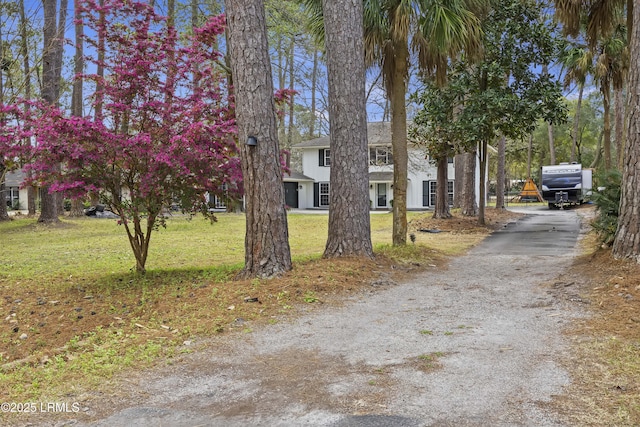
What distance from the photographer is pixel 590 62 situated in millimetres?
17438

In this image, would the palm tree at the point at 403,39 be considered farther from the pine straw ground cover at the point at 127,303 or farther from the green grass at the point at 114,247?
the green grass at the point at 114,247

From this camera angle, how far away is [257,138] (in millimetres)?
7207

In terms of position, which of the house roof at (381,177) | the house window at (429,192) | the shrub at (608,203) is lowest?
the shrub at (608,203)

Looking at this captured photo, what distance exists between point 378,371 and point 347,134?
5363 millimetres

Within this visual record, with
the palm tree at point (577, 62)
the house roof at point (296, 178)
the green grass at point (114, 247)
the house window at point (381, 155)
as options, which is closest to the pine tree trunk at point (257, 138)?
the green grass at point (114, 247)

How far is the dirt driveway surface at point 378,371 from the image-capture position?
3.40 meters

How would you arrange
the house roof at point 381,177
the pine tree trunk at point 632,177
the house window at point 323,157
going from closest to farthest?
the pine tree trunk at point 632,177 < the house roof at point 381,177 < the house window at point 323,157

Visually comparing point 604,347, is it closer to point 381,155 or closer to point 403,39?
point 403,39

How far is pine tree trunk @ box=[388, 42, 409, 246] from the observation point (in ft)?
36.2

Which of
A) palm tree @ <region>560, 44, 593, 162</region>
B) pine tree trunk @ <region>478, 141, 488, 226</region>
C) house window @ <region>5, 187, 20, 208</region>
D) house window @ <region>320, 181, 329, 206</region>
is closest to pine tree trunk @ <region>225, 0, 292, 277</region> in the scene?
pine tree trunk @ <region>478, 141, 488, 226</region>

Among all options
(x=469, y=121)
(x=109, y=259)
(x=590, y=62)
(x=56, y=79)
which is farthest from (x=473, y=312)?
(x=56, y=79)

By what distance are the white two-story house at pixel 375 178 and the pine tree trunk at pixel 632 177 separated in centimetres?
2459

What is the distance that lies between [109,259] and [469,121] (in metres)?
11.0

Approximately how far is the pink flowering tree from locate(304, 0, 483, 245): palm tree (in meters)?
3.40
